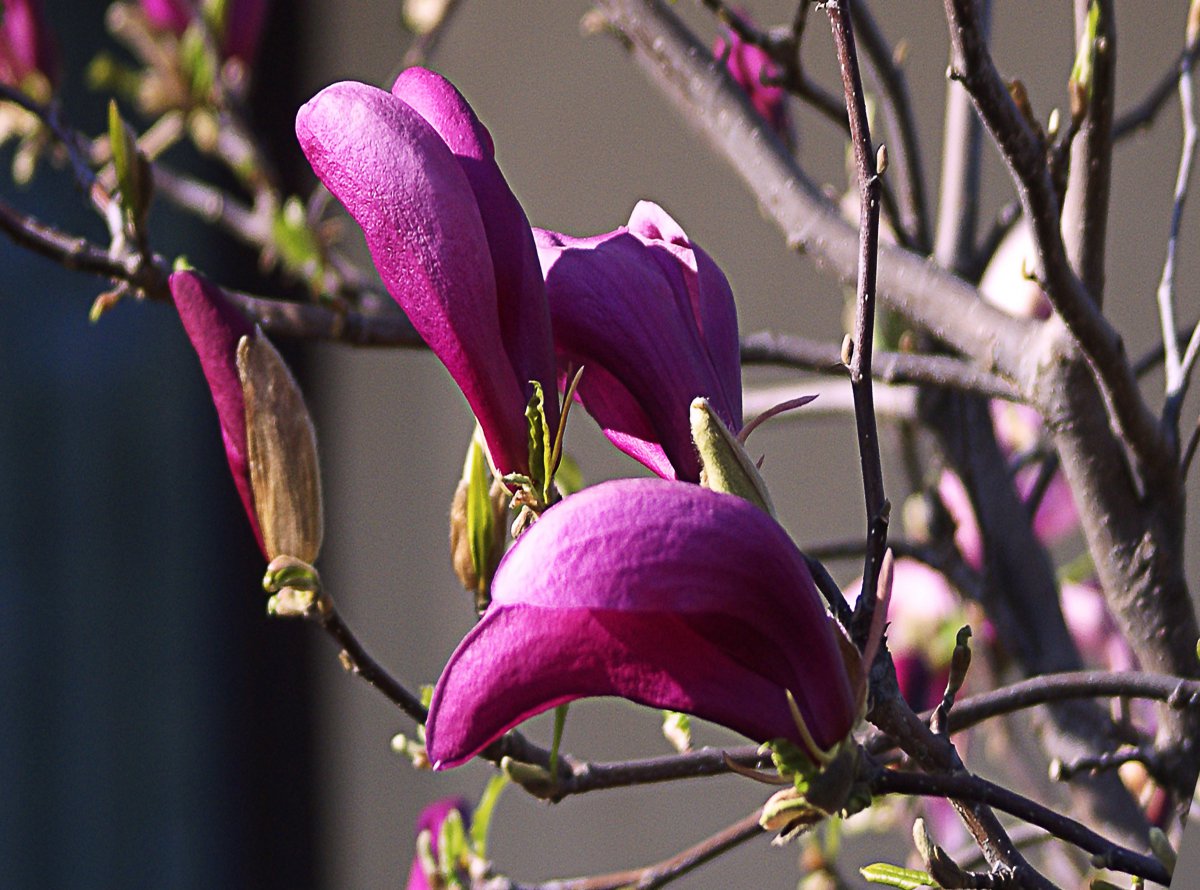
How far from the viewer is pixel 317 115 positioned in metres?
0.29

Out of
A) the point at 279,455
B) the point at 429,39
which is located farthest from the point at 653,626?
the point at 429,39

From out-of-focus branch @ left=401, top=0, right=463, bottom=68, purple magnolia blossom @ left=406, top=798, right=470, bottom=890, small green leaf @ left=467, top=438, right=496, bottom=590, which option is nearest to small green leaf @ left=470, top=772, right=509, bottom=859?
purple magnolia blossom @ left=406, top=798, right=470, bottom=890

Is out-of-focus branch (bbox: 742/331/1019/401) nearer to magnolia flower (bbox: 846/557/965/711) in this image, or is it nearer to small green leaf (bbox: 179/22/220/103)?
magnolia flower (bbox: 846/557/965/711)

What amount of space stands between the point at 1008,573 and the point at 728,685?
0.34 m

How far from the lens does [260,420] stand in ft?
1.13

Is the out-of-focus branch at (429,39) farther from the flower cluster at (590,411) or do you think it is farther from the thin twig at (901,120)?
the flower cluster at (590,411)

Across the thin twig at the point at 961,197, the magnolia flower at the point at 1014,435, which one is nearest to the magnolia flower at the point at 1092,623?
the magnolia flower at the point at 1014,435

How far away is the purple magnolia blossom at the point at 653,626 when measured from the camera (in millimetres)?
224

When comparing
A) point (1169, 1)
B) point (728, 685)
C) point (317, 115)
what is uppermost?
point (1169, 1)

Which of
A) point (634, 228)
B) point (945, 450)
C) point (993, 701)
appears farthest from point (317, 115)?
point (945, 450)

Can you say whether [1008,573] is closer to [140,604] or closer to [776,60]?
[776,60]

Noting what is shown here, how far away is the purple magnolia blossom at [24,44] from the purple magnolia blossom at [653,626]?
62cm

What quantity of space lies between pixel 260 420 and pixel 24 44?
0.51 metres

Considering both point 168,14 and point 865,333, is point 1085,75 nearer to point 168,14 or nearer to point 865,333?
point 865,333
